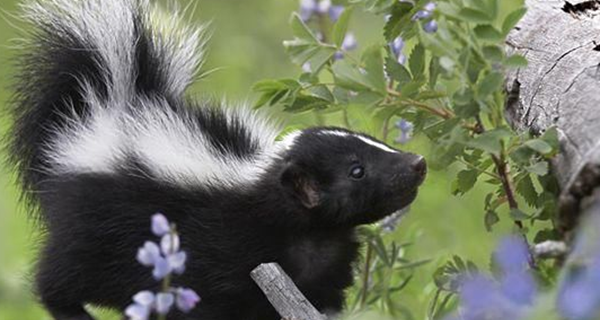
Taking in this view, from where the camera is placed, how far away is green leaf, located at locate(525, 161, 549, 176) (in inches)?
129

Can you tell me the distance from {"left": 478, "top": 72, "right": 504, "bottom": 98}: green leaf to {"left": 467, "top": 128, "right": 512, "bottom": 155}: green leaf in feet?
0.46

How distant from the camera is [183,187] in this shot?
438 centimetres

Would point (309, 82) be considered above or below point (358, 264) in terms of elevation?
above

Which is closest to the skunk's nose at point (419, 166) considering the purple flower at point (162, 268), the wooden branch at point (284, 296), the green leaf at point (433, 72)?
the green leaf at point (433, 72)

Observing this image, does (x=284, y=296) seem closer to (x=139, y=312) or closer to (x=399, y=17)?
(x=139, y=312)

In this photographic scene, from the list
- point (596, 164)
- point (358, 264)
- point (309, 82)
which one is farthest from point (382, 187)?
point (596, 164)

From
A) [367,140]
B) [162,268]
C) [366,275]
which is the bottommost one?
[366,275]

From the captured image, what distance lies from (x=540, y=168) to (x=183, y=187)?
1.50m

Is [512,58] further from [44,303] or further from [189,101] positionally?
[44,303]

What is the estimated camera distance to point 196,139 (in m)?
4.53

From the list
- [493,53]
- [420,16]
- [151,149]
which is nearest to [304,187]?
[151,149]

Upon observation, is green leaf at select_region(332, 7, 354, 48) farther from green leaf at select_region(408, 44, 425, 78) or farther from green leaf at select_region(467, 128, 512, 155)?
green leaf at select_region(467, 128, 512, 155)

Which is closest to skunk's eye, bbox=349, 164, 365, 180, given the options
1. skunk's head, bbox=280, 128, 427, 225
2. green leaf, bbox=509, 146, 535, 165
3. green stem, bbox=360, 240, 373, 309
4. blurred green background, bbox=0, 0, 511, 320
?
skunk's head, bbox=280, 128, 427, 225

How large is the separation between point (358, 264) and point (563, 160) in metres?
1.63
